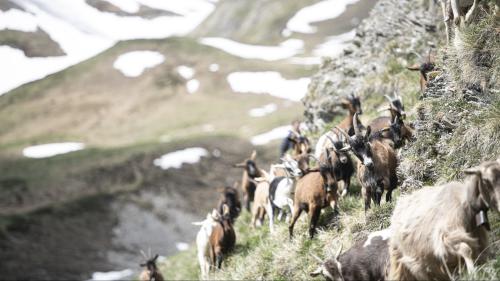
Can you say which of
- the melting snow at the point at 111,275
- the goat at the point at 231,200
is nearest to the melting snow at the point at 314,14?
the melting snow at the point at 111,275

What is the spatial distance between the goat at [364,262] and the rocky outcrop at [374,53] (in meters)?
9.98

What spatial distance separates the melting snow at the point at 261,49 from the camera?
82125mm

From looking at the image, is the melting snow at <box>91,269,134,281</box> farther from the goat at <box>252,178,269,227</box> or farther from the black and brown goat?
the black and brown goat

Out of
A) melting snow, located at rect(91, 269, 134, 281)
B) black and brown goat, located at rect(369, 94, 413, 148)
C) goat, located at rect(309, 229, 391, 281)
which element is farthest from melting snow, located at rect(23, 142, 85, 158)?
goat, located at rect(309, 229, 391, 281)

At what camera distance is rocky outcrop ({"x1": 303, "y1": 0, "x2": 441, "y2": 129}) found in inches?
647

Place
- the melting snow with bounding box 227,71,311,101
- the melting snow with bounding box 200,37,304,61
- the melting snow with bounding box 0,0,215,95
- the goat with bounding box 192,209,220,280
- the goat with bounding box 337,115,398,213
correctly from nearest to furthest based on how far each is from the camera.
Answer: the goat with bounding box 337,115,398,213 → the goat with bounding box 192,209,220,280 → the melting snow with bounding box 0,0,215,95 → the melting snow with bounding box 227,71,311,101 → the melting snow with bounding box 200,37,304,61

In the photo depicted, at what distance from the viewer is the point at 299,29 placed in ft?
318

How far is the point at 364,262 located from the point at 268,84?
5974cm

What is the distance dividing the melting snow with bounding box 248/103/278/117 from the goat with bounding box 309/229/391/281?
4908 cm

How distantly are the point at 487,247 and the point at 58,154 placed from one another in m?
47.3

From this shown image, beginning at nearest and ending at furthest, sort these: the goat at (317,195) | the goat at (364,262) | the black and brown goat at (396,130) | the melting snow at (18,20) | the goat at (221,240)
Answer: the goat at (364,262), the goat at (317,195), the black and brown goat at (396,130), the goat at (221,240), the melting snow at (18,20)

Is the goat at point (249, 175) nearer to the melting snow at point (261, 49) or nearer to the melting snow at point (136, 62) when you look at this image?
the melting snow at point (136, 62)

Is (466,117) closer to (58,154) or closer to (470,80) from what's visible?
(470,80)

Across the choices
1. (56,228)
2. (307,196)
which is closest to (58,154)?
(56,228)
